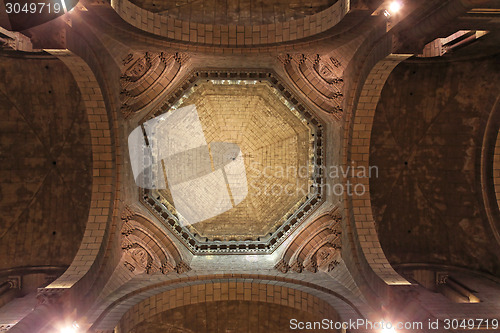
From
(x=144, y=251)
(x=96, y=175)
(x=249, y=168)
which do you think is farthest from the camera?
(x=249, y=168)

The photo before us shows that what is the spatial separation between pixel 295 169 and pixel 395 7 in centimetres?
668

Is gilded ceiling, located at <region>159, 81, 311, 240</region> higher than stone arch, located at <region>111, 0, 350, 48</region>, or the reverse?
stone arch, located at <region>111, 0, 350, 48</region>

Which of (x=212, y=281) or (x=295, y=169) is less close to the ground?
(x=295, y=169)

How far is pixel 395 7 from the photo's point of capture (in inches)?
291

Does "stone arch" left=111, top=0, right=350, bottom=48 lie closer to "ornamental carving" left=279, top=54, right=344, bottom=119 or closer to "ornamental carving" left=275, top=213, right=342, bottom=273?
"ornamental carving" left=279, top=54, right=344, bottom=119

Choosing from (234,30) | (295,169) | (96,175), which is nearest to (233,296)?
(295,169)

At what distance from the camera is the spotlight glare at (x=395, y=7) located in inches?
287

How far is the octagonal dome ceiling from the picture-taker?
11.5 m

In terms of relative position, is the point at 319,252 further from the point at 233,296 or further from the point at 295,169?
the point at 295,169

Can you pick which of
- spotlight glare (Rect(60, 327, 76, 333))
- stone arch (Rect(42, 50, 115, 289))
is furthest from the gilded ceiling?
spotlight glare (Rect(60, 327, 76, 333))

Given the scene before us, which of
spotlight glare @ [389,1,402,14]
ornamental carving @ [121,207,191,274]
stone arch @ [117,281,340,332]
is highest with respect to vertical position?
spotlight glare @ [389,1,402,14]

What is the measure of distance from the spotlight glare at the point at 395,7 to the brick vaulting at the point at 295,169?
0.14 metres

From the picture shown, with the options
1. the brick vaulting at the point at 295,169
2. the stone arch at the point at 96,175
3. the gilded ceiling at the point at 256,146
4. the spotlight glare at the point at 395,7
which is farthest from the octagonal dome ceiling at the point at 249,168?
the spotlight glare at the point at 395,7

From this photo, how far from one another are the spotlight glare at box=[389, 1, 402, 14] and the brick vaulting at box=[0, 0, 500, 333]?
14cm
